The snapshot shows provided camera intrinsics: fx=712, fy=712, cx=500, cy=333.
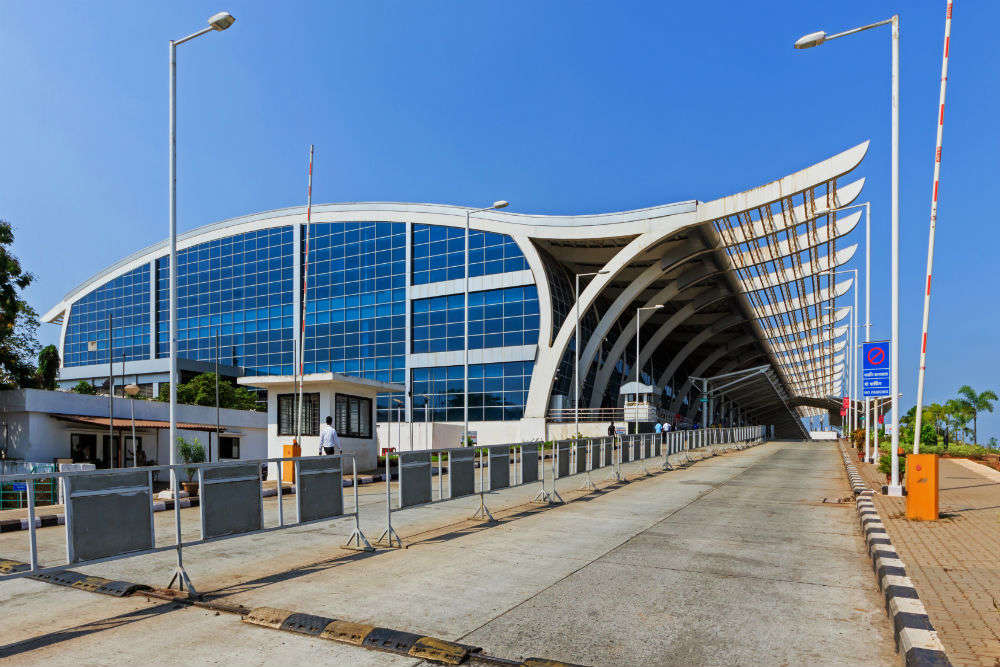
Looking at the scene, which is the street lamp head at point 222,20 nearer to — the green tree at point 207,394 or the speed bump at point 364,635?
the speed bump at point 364,635

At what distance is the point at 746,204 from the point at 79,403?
3526 cm

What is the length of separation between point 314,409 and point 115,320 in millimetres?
58388

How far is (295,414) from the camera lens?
23953 mm

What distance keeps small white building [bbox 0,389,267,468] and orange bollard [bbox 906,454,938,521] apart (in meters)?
22.4

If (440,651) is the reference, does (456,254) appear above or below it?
above

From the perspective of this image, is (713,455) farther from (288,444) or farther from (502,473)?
(502,473)

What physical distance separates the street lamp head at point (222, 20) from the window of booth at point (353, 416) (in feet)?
41.0

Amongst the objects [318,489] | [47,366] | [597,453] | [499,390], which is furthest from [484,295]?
[318,489]

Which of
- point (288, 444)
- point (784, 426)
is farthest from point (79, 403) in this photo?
point (784, 426)

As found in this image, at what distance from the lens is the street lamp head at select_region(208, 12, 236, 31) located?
1549 cm

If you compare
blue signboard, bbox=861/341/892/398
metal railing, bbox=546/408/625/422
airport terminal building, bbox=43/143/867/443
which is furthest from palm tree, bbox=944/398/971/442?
blue signboard, bbox=861/341/892/398

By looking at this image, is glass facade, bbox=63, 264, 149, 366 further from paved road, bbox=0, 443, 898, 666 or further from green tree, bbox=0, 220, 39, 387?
paved road, bbox=0, 443, 898, 666

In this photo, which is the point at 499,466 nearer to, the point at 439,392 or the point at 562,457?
the point at 562,457

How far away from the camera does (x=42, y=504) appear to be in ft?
57.7
